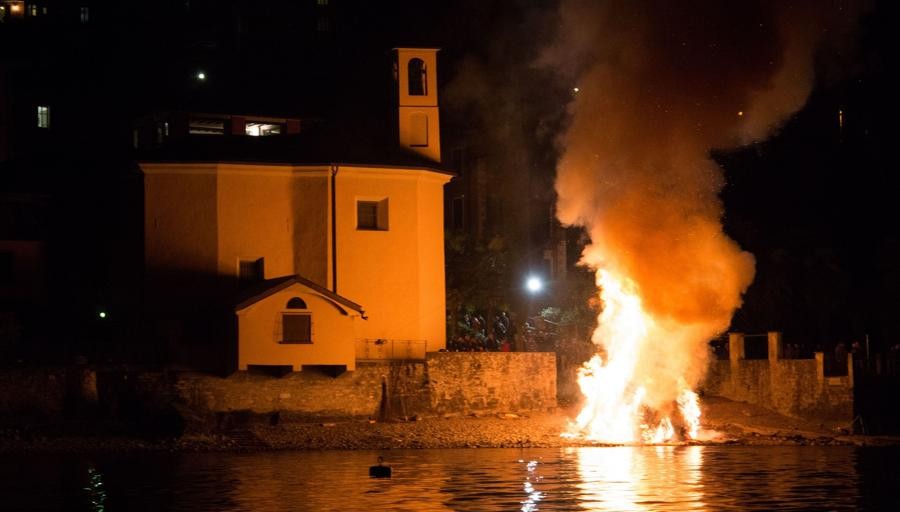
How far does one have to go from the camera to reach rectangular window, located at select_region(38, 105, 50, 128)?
94.9m

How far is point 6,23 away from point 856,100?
58891mm

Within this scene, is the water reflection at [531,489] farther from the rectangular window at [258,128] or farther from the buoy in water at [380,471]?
the rectangular window at [258,128]

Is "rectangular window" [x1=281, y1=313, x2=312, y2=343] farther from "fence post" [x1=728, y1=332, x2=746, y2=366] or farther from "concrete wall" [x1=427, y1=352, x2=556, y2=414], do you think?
"fence post" [x1=728, y1=332, x2=746, y2=366]

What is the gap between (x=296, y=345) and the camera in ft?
191

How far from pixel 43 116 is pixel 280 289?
43205mm

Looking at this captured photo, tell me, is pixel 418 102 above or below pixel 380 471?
above

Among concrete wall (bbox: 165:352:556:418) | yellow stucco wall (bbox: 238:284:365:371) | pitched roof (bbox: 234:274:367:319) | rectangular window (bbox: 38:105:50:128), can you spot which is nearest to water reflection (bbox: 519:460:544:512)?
concrete wall (bbox: 165:352:556:418)

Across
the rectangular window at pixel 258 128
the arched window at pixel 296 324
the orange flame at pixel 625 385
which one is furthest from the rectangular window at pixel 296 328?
the rectangular window at pixel 258 128

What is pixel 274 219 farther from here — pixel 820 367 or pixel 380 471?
pixel 820 367

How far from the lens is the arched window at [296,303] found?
5866 cm

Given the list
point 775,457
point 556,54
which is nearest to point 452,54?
point 556,54

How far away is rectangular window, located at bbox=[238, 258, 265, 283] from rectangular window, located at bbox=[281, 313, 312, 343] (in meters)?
4.17

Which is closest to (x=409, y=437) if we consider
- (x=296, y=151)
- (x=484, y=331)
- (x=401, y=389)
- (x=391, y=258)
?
(x=401, y=389)

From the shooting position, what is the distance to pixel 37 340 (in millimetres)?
64125
